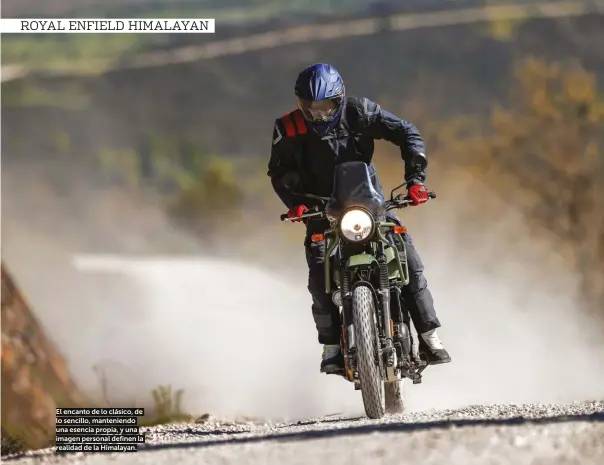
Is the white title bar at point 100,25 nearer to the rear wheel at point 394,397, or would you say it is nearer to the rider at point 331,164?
the rider at point 331,164

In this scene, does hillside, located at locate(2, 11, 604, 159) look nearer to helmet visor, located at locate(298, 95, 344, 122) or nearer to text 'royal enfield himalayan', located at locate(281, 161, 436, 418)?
helmet visor, located at locate(298, 95, 344, 122)

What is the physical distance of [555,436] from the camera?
3932mm

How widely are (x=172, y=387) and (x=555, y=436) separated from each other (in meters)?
4.02

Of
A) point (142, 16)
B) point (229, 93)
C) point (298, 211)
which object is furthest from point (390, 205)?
point (229, 93)

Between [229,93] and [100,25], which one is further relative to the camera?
[229,93]

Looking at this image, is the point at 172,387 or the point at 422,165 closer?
the point at 422,165

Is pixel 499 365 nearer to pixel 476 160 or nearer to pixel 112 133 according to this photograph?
pixel 476 160

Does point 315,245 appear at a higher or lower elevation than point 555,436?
higher

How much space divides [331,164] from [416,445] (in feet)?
5.54

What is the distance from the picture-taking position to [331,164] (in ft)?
16.9

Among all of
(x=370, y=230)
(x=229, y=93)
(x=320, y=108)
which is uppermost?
(x=229, y=93)

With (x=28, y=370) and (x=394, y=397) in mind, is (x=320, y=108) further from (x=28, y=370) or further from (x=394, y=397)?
(x=28, y=370)

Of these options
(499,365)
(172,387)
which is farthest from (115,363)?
(499,365)

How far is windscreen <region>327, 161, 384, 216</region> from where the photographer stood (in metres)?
4.69
